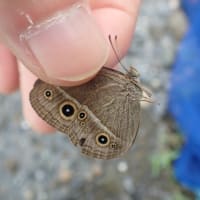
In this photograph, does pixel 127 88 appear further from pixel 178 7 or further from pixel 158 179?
pixel 178 7

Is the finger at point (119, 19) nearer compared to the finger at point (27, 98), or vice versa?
the finger at point (119, 19)

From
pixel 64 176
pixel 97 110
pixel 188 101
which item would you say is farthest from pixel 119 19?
pixel 188 101

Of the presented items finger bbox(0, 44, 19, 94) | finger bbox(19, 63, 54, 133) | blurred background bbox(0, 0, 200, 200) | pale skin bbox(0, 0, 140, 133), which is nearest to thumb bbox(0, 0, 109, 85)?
pale skin bbox(0, 0, 140, 133)

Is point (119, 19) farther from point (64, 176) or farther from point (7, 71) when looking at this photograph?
point (64, 176)

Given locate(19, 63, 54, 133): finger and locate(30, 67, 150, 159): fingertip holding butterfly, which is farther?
locate(19, 63, 54, 133): finger

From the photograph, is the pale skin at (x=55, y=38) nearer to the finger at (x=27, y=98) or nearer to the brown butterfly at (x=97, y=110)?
the brown butterfly at (x=97, y=110)

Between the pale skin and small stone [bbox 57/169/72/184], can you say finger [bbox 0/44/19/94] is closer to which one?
the pale skin

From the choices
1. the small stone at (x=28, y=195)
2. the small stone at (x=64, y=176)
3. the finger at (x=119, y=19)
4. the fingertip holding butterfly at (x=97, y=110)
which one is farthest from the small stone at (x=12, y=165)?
the fingertip holding butterfly at (x=97, y=110)

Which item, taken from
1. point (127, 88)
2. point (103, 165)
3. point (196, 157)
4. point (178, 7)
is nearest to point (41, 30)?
point (127, 88)
